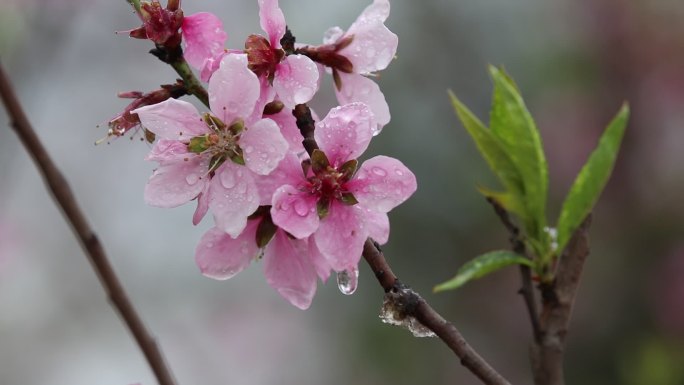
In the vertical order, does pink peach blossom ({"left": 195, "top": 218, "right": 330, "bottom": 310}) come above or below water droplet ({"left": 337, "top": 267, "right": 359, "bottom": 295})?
above

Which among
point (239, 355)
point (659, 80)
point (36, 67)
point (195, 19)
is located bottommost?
point (239, 355)

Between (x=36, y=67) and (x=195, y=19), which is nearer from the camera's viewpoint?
(x=195, y=19)

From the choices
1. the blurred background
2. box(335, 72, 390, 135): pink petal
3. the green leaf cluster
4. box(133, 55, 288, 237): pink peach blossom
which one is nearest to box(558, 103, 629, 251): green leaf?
the green leaf cluster

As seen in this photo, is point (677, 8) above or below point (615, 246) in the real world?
above

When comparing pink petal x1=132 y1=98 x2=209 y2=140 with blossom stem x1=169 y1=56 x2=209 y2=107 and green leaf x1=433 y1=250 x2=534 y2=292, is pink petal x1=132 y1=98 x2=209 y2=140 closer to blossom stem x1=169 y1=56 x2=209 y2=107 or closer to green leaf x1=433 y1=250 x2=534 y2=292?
blossom stem x1=169 y1=56 x2=209 y2=107

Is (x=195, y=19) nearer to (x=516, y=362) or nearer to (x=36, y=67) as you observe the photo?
(x=36, y=67)

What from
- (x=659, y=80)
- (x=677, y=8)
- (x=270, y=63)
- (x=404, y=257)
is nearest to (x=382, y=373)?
(x=404, y=257)

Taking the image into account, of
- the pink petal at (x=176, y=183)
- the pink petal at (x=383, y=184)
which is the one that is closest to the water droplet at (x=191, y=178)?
the pink petal at (x=176, y=183)

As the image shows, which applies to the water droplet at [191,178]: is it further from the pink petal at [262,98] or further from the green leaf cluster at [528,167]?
the green leaf cluster at [528,167]
